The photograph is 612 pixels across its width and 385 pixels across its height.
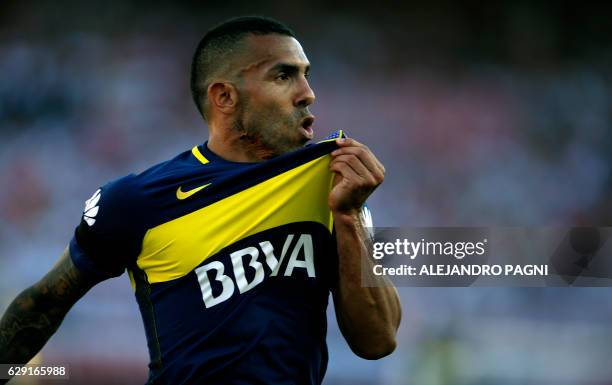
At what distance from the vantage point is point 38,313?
8.73ft

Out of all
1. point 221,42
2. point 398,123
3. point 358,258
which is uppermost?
point 221,42

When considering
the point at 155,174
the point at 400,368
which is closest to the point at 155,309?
the point at 155,174

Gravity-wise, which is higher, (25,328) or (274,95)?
(274,95)

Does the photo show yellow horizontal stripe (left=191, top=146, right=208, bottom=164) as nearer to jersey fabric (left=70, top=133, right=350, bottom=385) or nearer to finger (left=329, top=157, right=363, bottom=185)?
jersey fabric (left=70, top=133, right=350, bottom=385)

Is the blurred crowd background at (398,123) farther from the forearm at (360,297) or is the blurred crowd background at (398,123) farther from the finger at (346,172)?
A: the finger at (346,172)

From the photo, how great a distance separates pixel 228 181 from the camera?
2.56 metres

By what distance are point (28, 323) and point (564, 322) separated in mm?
6147

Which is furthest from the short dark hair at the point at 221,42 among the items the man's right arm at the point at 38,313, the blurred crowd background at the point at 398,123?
the blurred crowd background at the point at 398,123

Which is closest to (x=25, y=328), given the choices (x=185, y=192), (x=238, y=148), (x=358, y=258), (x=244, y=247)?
(x=185, y=192)

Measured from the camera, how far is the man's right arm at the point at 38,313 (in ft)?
8.66

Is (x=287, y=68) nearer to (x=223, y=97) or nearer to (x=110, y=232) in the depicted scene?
(x=223, y=97)

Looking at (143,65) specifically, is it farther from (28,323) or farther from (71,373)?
(28,323)

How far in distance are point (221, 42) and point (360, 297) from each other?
98 cm

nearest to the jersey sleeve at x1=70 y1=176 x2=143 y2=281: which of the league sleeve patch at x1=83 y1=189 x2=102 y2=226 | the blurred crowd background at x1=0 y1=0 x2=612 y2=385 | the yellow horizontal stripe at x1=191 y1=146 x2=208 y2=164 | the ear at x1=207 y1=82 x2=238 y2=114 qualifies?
the league sleeve patch at x1=83 y1=189 x2=102 y2=226
